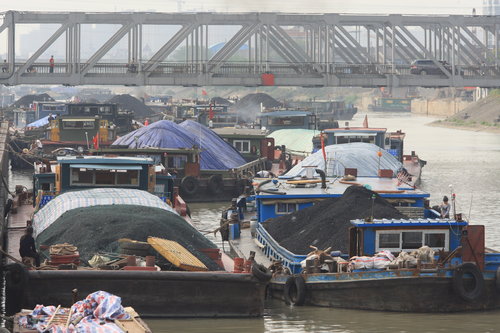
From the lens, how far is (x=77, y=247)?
25562 millimetres

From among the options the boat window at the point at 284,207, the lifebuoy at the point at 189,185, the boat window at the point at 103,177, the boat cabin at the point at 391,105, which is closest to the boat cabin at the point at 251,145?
the lifebuoy at the point at 189,185

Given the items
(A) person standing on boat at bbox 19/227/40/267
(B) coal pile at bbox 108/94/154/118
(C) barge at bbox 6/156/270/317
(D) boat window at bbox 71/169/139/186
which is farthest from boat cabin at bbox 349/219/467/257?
(B) coal pile at bbox 108/94/154/118

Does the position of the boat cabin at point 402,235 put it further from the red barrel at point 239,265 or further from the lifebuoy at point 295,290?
the red barrel at point 239,265

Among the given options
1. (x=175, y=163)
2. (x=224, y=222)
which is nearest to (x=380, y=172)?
(x=224, y=222)

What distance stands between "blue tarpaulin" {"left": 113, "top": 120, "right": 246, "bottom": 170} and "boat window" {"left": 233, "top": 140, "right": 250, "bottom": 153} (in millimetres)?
3036

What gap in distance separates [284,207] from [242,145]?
2655cm

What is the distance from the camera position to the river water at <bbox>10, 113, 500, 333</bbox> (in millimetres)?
24766

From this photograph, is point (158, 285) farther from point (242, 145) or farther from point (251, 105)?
point (251, 105)

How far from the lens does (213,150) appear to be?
177 feet

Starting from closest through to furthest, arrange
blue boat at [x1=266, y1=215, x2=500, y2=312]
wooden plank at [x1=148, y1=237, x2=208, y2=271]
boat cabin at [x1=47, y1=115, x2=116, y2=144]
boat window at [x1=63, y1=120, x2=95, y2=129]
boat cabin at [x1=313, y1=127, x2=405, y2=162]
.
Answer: wooden plank at [x1=148, y1=237, x2=208, y2=271]
blue boat at [x1=266, y1=215, x2=500, y2=312]
boat cabin at [x1=313, y1=127, x2=405, y2=162]
boat cabin at [x1=47, y1=115, x2=116, y2=144]
boat window at [x1=63, y1=120, x2=95, y2=129]

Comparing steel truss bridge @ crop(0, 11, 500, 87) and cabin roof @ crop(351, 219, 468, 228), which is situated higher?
steel truss bridge @ crop(0, 11, 500, 87)

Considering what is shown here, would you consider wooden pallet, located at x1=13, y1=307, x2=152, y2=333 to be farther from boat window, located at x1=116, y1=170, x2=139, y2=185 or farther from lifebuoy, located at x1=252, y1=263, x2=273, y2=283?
boat window, located at x1=116, y1=170, x2=139, y2=185

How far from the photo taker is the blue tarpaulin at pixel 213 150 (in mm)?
52406

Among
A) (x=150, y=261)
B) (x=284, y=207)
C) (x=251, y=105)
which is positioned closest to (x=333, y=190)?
(x=284, y=207)
